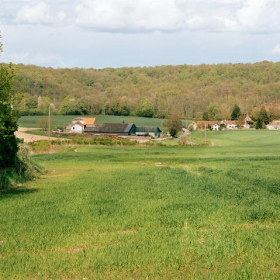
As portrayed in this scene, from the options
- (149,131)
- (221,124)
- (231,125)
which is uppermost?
(221,124)

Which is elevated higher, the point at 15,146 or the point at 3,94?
the point at 3,94

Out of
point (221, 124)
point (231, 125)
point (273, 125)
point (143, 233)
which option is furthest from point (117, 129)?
point (143, 233)

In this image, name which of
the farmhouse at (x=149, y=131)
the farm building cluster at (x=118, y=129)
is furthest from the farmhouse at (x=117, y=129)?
the farmhouse at (x=149, y=131)

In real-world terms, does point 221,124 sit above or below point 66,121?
below

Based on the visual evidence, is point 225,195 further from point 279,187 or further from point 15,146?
point 15,146

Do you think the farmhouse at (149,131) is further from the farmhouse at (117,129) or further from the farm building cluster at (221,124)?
the farm building cluster at (221,124)

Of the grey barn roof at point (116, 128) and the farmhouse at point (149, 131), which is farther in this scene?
the grey barn roof at point (116, 128)

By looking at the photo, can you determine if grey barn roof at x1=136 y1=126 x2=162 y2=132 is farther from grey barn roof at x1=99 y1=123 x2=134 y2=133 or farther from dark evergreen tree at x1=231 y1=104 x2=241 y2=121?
dark evergreen tree at x1=231 y1=104 x2=241 y2=121

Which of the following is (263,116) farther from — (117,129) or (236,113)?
(117,129)

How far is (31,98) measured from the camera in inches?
6909

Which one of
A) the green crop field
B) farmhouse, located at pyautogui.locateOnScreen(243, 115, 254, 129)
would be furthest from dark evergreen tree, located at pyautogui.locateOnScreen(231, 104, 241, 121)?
the green crop field

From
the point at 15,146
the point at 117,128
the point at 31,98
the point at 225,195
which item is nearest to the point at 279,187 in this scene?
Answer: the point at 225,195

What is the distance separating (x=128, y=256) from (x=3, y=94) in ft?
52.2

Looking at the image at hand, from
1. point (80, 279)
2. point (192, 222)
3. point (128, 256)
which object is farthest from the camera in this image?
point (192, 222)
